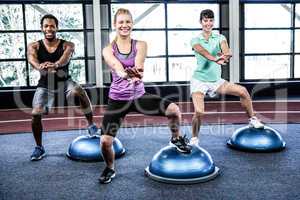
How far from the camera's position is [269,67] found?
8008 mm

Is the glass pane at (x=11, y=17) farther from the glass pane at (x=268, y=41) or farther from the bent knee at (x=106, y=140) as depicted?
the bent knee at (x=106, y=140)

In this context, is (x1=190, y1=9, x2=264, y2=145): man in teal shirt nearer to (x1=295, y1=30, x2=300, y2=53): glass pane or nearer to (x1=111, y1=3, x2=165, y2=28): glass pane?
(x1=111, y1=3, x2=165, y2=28): glass pane

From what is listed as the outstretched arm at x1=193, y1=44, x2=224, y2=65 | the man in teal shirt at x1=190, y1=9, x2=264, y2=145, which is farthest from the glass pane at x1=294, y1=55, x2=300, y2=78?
the outstretched arm at x1=193, y1=44, x2=224, y2=65

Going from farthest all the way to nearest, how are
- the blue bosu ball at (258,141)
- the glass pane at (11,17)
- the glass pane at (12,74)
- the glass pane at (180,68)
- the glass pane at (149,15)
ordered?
the glass pane at (180,68), the glass pane at (149,15), the glass pane at (12,74), the glass pane at (11,17), the blue bosu ball at (258,141)

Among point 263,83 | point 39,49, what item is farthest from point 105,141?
point 263,83

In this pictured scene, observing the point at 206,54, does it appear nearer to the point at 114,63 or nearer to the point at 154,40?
the point at 114,63

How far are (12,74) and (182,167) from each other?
17.3ft

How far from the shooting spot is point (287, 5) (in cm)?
782

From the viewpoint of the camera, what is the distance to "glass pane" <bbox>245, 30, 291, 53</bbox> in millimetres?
7871

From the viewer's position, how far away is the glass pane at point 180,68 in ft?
25.6

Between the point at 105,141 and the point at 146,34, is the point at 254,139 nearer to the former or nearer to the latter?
the point at 105,141

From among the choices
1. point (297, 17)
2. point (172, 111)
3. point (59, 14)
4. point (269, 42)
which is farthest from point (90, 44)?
point (172, 111)

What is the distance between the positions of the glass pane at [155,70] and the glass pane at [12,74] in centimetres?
242

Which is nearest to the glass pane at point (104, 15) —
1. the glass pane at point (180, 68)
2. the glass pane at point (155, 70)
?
the glass pane at point (155, 70)
